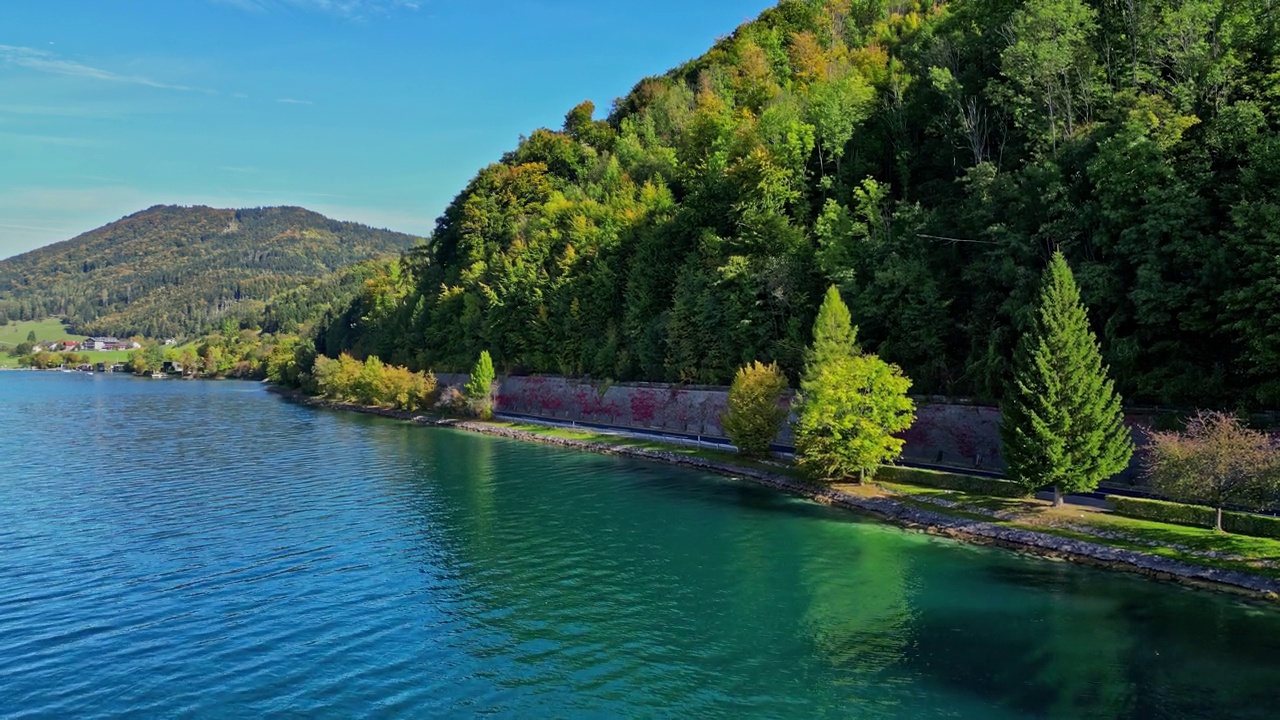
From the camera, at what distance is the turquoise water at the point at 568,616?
20109mm

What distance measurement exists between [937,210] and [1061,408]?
2382 centimetres

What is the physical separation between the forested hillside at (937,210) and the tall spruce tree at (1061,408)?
213 inches

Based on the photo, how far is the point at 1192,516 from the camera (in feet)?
105

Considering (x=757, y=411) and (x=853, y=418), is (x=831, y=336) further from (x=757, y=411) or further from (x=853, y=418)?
(x=757, y=411)

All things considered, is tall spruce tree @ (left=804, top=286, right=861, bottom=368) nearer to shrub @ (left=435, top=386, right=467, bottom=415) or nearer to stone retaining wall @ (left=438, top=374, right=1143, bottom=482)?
stone retaining wall @ (left=438, top=374, right=1143, bottom=482)

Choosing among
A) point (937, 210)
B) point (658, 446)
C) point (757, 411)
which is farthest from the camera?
point (658, 446)

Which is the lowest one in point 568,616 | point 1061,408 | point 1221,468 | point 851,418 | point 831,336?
point 568,616

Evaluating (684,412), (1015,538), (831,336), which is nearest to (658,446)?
(684,412)

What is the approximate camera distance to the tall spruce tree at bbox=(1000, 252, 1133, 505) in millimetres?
35031

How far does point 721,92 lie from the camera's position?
108000 millimetres

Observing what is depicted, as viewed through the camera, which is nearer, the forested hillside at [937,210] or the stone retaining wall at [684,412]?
the forested hillside at [937,210]

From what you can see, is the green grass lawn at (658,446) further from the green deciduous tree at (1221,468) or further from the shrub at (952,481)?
the green deciduous tree at (1221,468)

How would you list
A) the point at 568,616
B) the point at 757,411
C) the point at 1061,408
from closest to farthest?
the point at 568,616 < the point at 1061,408 < the point at 757,411

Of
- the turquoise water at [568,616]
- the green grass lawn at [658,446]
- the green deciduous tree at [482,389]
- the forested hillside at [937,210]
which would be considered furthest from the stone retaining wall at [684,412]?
the turquoise water at [568,616]
